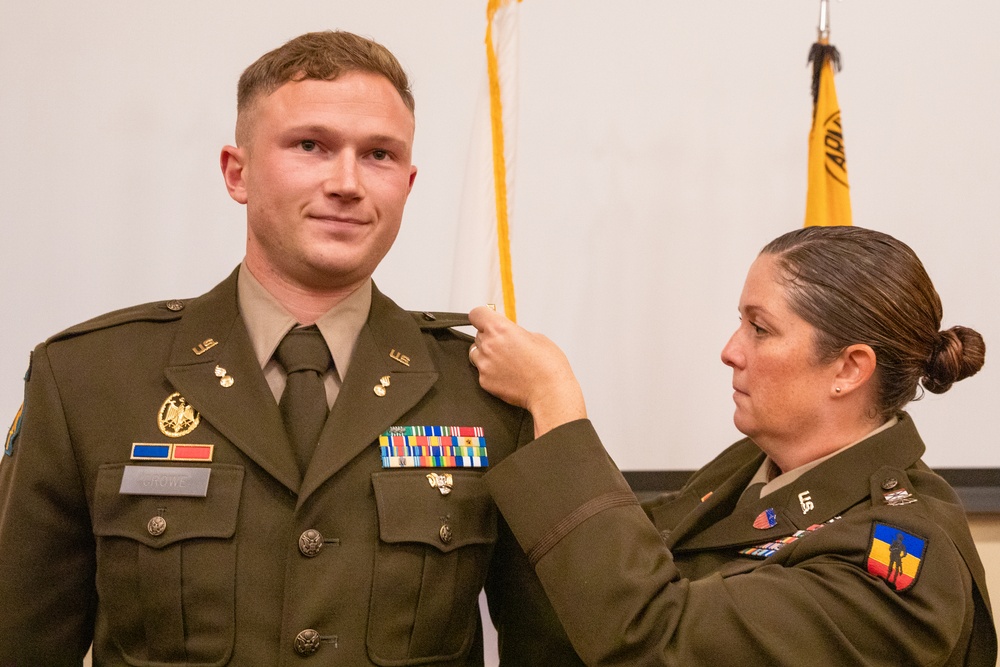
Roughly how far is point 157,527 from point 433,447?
378 mm

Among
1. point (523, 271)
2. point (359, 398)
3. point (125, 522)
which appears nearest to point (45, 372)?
point (125, 522)

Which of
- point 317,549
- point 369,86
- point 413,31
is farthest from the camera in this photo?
point 413,31

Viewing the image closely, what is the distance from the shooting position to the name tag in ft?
4.09

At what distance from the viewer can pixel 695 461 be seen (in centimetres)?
276

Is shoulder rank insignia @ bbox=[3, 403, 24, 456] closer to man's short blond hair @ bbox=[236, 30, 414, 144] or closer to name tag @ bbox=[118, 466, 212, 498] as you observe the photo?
name tag @ bbox=[118, 466, 212, 498]

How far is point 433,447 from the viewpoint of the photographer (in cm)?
138

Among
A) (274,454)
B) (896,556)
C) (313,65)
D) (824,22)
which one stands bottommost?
(896,556)

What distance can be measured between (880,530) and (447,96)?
5.47 feet

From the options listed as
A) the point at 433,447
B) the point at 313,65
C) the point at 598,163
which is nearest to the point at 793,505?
the point at 433,447

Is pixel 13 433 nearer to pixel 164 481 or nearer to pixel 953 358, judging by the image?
pixel 164 481

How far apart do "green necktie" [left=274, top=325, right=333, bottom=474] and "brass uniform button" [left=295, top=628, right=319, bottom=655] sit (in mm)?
206

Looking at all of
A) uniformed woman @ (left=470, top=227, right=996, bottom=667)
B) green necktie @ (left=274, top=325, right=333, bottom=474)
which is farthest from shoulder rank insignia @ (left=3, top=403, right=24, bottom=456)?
uniformed woman @ (left=470, top=227, right=996, bottom=667)

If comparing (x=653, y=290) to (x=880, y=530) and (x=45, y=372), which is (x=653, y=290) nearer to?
(x=880, y=530)

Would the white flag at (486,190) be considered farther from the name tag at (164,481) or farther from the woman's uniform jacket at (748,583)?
the name tag at (164,481)
